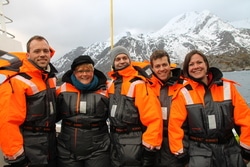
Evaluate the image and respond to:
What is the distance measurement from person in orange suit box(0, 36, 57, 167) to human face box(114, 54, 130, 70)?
0.89 m

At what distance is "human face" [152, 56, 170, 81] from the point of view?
3.47m

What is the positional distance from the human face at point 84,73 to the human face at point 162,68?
2.97ft

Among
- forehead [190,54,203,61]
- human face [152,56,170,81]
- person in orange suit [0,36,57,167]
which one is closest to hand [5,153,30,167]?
person in orange suit [0,36,57,167]

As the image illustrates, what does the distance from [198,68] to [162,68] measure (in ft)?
1.63

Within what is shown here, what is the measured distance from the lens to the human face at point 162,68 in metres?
3.47

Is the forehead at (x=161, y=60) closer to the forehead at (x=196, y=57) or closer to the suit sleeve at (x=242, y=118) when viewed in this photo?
the forehead at (x=196, y=57)

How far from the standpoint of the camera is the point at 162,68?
3.46 metres

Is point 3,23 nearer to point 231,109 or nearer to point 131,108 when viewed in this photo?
point 131,108

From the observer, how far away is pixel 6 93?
287 cm

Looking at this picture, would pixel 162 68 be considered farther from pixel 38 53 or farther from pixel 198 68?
pixel 38 53

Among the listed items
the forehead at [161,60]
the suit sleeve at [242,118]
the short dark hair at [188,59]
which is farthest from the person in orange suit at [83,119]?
the suit sleeve at [242,118]

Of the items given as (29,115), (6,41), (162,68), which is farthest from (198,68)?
(6,41)

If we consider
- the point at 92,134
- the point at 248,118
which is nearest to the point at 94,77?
the point at 92,134

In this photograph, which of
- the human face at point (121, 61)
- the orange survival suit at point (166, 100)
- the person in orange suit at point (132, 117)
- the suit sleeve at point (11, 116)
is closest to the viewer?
the suit sleeve at point (11, 116)
